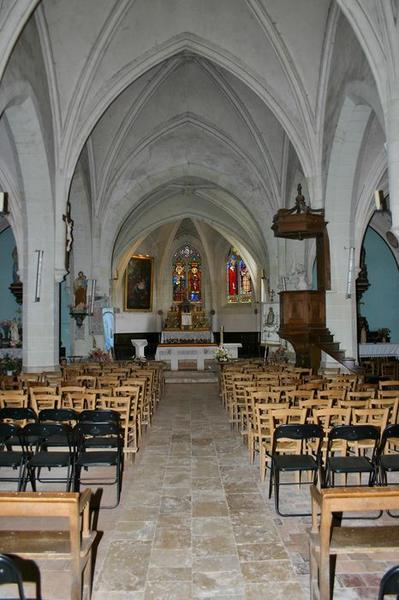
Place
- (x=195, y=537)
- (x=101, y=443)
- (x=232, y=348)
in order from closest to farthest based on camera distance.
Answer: (x=195, y=537) < (x=101, y=443) < (x=232, y=348)

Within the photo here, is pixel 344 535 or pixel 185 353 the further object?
pixel 185 353

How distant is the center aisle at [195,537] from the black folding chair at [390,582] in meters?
1.24

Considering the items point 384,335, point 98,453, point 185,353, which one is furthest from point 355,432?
point 384,335

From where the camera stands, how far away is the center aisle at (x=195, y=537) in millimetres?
3592

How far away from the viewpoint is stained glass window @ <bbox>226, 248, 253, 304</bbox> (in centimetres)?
3447

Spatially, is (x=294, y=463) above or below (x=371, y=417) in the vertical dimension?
below

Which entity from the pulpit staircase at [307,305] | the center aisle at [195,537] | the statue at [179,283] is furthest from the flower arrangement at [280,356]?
the statue at [179,283]

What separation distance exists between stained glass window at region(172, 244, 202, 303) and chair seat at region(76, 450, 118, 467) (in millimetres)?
29781

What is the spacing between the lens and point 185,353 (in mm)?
21500

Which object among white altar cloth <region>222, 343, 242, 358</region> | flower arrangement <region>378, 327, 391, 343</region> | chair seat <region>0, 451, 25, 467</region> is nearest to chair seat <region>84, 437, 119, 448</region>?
chair seat <region>0, 451, 25, 467</region>

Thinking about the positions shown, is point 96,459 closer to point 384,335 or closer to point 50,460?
point 50,460

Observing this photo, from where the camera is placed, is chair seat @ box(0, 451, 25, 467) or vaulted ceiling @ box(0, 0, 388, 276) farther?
vaulted ceiling @ box(0, 0, 388, 276)

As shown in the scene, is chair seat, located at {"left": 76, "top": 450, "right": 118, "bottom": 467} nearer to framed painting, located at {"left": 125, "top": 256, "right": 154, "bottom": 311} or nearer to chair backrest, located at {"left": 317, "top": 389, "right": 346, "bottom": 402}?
chair backrest, located at {"left": 317, "top": 389, "right": 346, "bottom": 402}

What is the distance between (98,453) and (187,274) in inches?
1209
